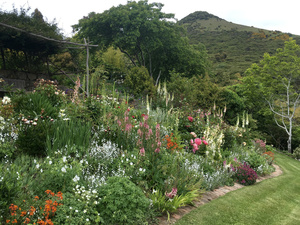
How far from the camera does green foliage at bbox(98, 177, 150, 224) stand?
269 centimetres

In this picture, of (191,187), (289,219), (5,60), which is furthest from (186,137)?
(5,60)

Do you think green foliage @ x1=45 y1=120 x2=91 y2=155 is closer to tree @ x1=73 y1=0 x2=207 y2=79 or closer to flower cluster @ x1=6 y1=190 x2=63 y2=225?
flower cluster @ x1=6 y1=190 x2=63 y2=225

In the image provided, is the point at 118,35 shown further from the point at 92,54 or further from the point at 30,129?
the point at 30,129

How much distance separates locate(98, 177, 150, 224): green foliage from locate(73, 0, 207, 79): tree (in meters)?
17.1

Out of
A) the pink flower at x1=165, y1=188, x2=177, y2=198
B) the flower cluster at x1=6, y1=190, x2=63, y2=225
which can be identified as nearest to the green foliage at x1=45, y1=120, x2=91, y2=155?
the flower cluster at x1=6, y1=190, x2=63, y2=225

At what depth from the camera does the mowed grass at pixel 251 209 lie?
3520 mm

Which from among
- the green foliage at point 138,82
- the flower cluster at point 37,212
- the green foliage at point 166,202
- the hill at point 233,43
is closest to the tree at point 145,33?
the green foliage at point 138,82

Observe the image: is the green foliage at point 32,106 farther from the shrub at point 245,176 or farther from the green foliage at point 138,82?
the green foliage at point 138,82

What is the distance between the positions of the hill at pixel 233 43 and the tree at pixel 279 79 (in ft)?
50.8

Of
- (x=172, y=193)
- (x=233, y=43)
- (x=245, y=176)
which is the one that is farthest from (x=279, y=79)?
(x=233, y=43)

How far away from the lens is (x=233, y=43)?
237 ft

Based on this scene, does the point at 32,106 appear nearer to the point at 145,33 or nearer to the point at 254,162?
the point at 254,162

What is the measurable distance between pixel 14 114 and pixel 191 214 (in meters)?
4.51

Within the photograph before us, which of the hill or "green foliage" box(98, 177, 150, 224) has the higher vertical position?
the hill
